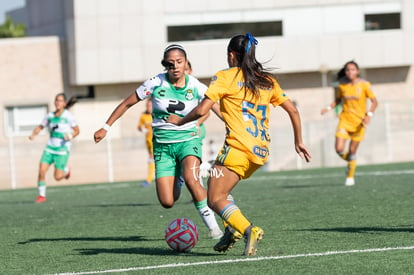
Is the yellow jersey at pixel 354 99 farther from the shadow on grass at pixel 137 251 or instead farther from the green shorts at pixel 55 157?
the shadow on grass at pixel 137 251

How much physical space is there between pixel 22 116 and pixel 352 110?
88.3ft

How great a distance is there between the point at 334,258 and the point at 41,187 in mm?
12083

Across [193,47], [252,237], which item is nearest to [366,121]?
[252,237]

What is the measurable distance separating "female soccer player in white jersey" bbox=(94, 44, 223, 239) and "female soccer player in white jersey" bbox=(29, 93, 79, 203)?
8.61 meters

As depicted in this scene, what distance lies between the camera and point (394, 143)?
34.0 m

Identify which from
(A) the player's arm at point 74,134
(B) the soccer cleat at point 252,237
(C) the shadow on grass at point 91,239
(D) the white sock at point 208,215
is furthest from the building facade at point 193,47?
(B) the soccer cleat at point 252,237

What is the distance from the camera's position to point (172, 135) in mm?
10531

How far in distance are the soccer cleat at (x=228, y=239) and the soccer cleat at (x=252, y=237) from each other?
22 centimetres

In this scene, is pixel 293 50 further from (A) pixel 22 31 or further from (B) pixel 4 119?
(A) pixel 22 31

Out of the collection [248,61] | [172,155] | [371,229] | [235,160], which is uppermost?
[248,61]

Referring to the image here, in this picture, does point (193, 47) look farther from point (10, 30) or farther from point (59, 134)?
point (59, 134)

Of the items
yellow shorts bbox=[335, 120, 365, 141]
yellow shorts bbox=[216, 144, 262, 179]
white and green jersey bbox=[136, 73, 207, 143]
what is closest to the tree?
yellow shorts bbox=[335, 120, 365, 141]

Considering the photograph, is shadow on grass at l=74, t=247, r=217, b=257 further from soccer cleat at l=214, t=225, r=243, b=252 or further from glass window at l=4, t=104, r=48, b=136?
glass window at l=4, t=104, r=48, b=136

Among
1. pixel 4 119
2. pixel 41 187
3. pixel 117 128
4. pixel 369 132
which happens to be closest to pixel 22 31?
pixel 4 119
